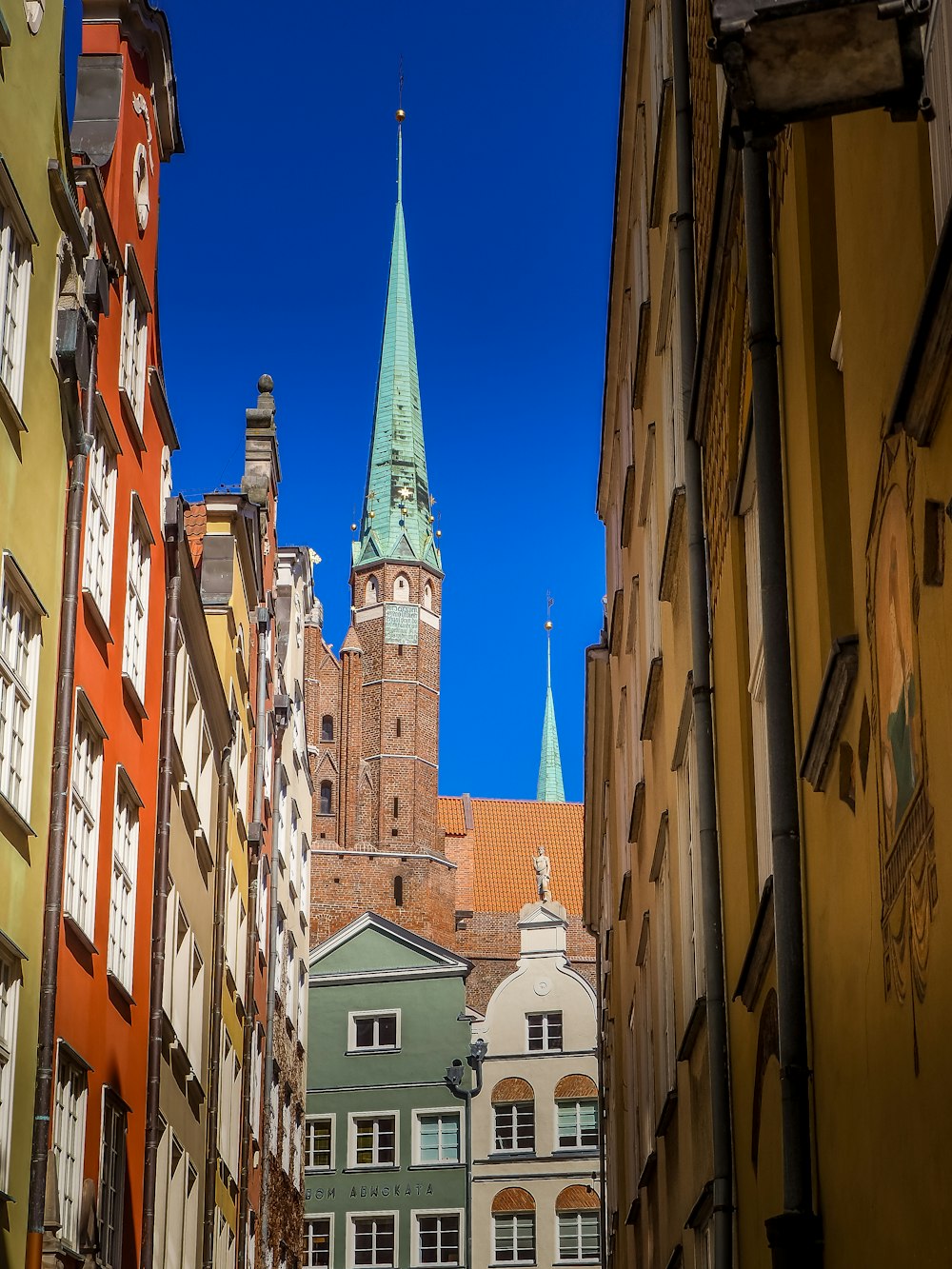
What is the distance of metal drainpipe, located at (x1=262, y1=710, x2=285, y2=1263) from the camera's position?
30391mm

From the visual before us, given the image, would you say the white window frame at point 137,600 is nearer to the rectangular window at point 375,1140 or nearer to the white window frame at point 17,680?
the white window frame at point 17,680

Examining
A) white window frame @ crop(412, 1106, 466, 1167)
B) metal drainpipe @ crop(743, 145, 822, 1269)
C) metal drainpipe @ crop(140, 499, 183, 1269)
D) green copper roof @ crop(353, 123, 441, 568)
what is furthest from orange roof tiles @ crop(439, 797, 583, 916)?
metal drainpipe @ crop(743, 145, 822, 1269)

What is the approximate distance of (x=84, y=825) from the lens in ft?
53.0

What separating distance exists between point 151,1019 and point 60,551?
6339mm

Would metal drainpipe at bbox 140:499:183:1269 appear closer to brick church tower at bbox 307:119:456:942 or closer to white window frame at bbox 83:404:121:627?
white window frame at bbox 83:404:121:627

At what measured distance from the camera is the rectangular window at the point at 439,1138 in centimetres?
4947

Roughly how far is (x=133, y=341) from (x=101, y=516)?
261 cm

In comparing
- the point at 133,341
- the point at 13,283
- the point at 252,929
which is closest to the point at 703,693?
the point at 13,283

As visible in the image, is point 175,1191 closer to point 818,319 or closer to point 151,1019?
point 151,1019

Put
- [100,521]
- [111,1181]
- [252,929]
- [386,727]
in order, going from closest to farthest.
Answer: [100,521] → [111,1181] → [252,929] → [386,727]

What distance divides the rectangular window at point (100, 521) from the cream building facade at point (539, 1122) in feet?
112

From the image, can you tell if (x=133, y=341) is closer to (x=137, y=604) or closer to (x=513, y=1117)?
(x=137, y=604)

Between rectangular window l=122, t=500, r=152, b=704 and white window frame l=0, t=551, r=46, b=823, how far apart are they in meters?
3.85

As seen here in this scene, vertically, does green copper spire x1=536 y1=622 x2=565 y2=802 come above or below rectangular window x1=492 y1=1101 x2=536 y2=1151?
above
